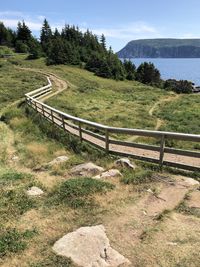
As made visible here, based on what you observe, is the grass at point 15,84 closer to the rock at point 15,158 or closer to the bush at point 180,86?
the rock at point 15,158

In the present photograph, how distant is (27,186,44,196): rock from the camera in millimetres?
10170

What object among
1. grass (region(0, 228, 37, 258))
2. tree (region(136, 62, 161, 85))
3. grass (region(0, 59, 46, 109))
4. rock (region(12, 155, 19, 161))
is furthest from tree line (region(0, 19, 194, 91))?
grass (region(0, 228, 37, 258))

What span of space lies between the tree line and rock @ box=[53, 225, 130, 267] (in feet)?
249

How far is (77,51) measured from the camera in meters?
94.6

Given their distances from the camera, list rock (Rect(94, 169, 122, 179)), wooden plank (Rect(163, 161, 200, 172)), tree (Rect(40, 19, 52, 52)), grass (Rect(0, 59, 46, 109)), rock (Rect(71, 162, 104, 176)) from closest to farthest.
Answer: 1. rock (Rect(94, 169, 122, 179))
2. wooden plank (Rect(163, 161, 200, 172))
3. rock (Rect(71, 162, 104, 176))
4. grass (Rect(0, 59, 46, 109))
5. tree (Rect(40, 19, 52, 52))

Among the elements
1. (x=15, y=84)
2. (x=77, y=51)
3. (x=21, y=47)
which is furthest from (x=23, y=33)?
(x=15, y=84)

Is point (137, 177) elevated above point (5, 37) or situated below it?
below

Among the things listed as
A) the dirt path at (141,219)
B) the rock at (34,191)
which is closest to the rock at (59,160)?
the rock at (34,191)

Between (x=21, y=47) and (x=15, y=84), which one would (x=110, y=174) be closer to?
(x=15, y=84)

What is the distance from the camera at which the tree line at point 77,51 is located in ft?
280

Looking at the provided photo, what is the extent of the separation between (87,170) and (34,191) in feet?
7.85

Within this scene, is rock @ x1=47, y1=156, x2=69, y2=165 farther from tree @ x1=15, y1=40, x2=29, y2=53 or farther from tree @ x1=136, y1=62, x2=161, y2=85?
tree @ x1=15, y1=40, x2=29, y2=53

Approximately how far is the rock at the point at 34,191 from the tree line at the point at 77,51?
7314 centimetres

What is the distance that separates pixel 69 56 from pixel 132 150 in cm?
7372
